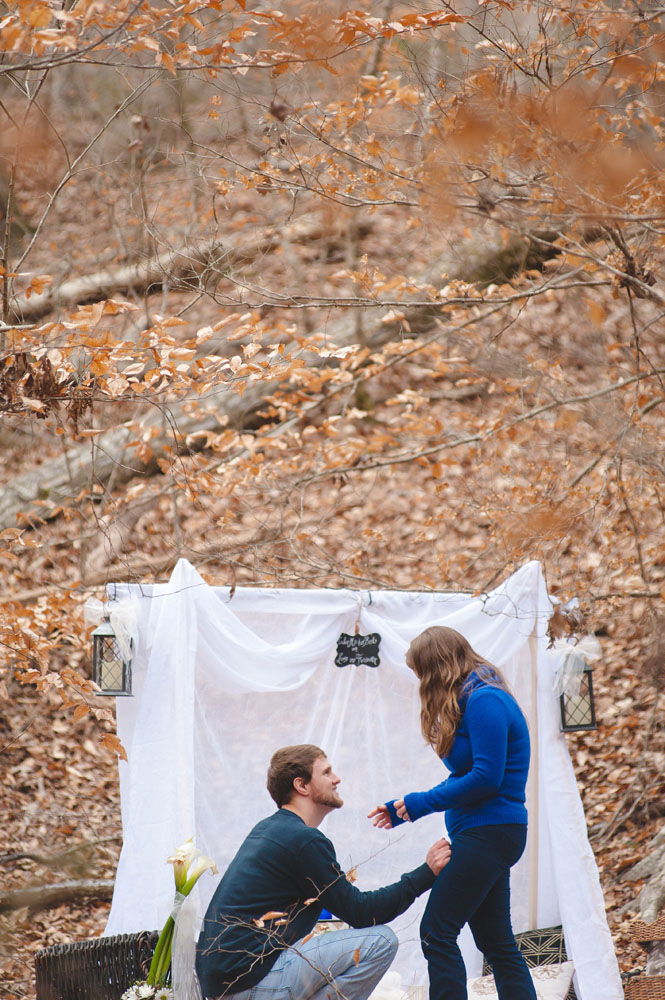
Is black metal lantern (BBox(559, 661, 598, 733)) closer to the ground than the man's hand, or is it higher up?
higher up

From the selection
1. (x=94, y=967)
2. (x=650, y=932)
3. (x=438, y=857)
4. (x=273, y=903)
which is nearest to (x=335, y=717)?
(x=438, y=857)

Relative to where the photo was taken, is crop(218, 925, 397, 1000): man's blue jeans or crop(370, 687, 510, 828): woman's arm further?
crop(370, 687, 510, 828): woman's arm

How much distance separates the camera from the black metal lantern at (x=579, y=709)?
3.81 metres

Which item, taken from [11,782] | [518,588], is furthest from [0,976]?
[518,588]

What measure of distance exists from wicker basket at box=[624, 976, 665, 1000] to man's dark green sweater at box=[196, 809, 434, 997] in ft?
4.04

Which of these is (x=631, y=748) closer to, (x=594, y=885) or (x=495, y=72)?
(x=594, y=885)

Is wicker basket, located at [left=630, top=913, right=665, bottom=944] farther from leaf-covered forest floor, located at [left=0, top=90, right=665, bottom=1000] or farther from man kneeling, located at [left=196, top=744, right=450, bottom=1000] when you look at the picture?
man kneeling, located at [left=196, top=744, right=450, bottom=1000]

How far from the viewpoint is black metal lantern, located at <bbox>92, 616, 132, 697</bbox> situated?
3.63m

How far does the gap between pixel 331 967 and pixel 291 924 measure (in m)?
0.17

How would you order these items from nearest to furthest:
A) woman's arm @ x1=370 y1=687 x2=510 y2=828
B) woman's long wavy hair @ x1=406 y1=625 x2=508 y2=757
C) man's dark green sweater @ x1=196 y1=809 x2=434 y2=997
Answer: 1. man's dark green sweater @ x1=196 y1=809 x2=434 y2=997
2. woman's arm @ x1=370 y1=687 x2=510 y2=828
3. woman's long wavy hair @ x1=406 y1=625 x2=508 y2=757

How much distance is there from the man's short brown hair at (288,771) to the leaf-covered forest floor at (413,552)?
0.99 m

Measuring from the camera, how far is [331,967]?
292 cm

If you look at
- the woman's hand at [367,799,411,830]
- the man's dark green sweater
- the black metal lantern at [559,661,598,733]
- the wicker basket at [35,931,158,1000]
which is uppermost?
the black metal lantern at [559,661,598,733]

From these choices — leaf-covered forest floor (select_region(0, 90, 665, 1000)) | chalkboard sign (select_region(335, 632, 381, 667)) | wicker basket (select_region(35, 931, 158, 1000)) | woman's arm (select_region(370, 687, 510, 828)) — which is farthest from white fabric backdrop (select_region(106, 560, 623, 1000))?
woman's arm (select_region(370, 687, 510, 828))
